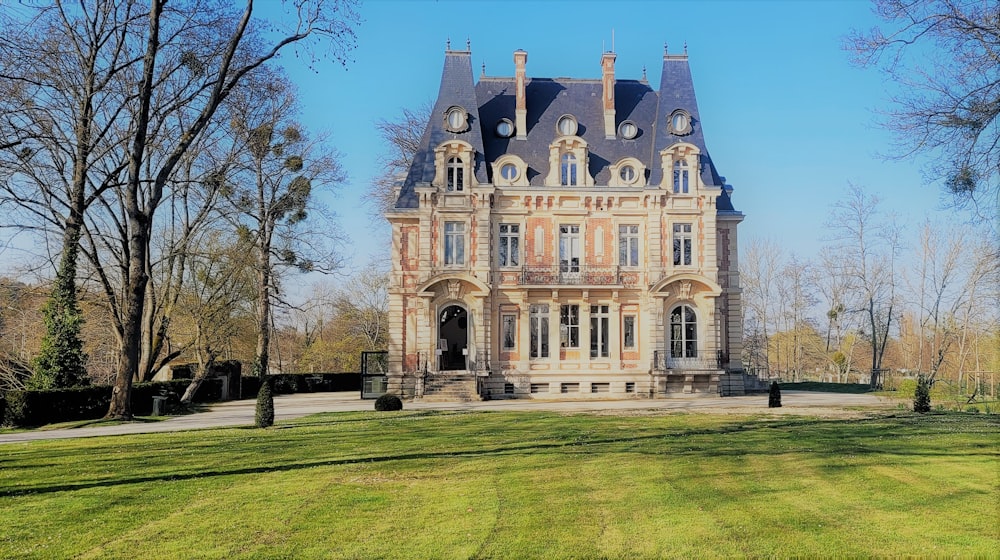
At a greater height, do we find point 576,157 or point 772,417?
point 576,157

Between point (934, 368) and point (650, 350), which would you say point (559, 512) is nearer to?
point (650, 350)

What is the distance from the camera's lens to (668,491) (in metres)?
9.21

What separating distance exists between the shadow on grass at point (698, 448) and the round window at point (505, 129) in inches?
729

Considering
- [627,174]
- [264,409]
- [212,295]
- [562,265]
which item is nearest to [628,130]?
[627,174]

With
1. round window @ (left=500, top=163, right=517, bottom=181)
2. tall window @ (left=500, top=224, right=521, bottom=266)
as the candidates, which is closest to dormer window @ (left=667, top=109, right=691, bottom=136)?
round window @ (left=500, top=163, right=517, bottom=181)

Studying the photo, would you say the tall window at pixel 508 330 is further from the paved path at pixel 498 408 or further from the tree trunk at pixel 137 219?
the tree trunk at pixel 137 219

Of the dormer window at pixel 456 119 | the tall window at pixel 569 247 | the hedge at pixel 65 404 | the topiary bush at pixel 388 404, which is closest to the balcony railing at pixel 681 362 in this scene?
the tall window at pixel 569 247

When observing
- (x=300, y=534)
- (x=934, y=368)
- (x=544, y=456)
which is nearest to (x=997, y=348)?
(x=934, y=368)

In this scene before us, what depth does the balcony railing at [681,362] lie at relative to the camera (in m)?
29.8

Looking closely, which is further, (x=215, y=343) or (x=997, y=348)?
(x=997, y=348)

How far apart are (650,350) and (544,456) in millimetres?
18716

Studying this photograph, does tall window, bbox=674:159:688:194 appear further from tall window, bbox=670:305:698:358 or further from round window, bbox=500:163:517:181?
round window, bbox=500:163:517:181

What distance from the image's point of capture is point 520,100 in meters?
32.1

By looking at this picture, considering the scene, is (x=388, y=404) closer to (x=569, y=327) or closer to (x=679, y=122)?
(x=569, y=327)
